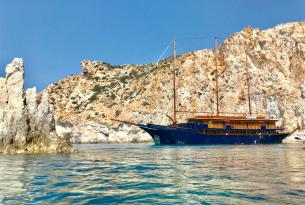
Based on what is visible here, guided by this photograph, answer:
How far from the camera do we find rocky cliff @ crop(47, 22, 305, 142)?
3799 inches

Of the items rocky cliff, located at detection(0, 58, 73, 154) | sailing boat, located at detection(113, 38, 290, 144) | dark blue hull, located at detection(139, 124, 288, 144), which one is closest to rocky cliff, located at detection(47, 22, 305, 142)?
sailing boat, located at detection(113, 38, 290, 144)

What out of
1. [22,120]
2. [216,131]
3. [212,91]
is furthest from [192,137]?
[22,120]

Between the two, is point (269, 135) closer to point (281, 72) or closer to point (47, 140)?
point (281, 72)

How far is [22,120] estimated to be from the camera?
110 ft

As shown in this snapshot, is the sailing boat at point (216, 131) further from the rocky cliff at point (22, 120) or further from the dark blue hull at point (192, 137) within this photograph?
the rocky cliff at point (22, 120)

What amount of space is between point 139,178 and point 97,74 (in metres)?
122

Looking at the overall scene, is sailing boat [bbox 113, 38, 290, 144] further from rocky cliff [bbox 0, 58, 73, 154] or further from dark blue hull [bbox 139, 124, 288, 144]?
rocky cliff [bbox 0, 58, 73, 154]

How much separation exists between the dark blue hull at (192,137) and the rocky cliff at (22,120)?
3525cm

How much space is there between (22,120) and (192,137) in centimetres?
4128

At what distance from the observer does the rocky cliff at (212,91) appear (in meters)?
96.5

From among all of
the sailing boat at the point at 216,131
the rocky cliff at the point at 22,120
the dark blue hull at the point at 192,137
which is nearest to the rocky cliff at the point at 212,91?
the sailing boat at the point at 216,131

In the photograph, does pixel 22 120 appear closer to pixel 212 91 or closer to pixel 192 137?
pixel 192 137

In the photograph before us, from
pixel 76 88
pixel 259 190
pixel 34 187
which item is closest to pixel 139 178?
pixel 34 187

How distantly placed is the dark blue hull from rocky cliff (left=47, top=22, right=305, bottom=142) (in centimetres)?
2403
